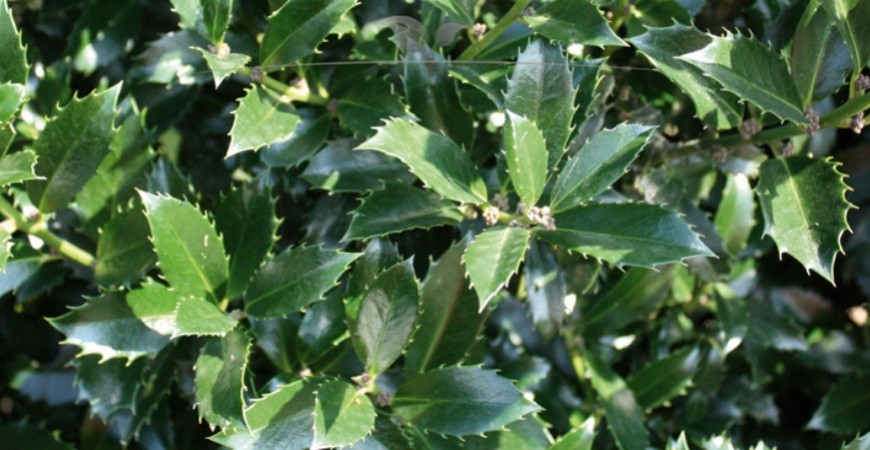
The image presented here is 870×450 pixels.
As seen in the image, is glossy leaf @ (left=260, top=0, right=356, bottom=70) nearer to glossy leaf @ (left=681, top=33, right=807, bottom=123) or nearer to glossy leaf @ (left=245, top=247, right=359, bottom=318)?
glossy leaf @ (left=245, top=247, right=359, bottom=318)

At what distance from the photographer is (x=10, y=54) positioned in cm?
100

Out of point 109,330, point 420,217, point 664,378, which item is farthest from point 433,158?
point 664,378

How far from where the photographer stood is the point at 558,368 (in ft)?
4.43

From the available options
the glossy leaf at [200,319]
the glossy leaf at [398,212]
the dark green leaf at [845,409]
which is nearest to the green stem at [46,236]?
the glossy leaf at [200,319]

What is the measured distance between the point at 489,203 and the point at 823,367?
708 millimetres

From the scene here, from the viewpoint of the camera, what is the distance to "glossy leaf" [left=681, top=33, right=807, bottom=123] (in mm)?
949

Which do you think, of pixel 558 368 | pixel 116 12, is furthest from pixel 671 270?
pixel 116 12

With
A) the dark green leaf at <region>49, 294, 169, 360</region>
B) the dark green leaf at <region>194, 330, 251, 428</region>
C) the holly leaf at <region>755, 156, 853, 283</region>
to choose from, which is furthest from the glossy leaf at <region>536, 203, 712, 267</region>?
the dark green leaf at <region>49, 294, 169, 360</region>

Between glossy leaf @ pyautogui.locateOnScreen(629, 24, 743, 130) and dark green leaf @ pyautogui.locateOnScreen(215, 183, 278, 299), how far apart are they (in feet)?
1.52

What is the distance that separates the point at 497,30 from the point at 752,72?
288 mm

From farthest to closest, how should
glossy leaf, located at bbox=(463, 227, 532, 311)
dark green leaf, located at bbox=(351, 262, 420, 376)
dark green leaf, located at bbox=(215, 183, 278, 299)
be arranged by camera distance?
dark green leaf, located at bbox=(215, 183, 278, 299) < dark green leaf, located at bbox=(351, 262, 420, 376) < glossy leaf, located at bbox=(463, 227, 532, 311)

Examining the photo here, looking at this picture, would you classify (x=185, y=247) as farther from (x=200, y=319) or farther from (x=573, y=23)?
(x=573, y=23)

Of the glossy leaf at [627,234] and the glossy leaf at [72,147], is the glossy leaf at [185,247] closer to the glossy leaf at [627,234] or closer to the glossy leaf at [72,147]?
the glossy leaf at [72,147]

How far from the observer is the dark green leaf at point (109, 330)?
1009mm
